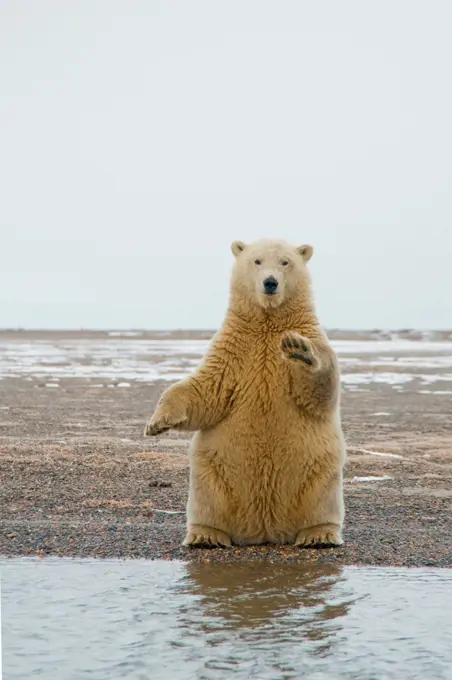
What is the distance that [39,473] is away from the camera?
9.52 meters

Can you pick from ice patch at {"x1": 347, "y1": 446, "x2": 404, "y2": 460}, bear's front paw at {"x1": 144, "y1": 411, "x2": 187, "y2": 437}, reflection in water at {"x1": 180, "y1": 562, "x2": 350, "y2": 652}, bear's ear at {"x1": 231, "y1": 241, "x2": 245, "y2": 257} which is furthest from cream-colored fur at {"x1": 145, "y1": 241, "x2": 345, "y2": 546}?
ice patch at {"x1": 347, "y1": 446, "x2": 404, "y2": 460}

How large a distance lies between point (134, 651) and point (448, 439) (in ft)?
29.5

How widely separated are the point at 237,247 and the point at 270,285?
0.67 m

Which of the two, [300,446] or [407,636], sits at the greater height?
[300,446]

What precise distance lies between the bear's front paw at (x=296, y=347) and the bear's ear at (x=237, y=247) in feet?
4.05

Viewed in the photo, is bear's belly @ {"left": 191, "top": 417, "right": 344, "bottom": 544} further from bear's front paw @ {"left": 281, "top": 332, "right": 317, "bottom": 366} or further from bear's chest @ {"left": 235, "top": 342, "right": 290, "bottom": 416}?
bear's front paw @ {"left": 281, "top": 332, "right": 317, "bottom": 366}

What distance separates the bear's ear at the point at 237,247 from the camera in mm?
7295

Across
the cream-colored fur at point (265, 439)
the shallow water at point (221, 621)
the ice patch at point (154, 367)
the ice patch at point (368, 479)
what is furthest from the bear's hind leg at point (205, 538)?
the ice patch at point (154, 367)

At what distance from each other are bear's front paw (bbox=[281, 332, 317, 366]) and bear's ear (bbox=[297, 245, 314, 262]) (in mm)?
1064

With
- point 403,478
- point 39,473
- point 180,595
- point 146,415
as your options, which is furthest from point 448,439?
point 180,595

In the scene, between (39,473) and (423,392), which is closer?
(39,473)

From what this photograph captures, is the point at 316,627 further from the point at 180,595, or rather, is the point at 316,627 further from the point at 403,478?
the point at 403,478

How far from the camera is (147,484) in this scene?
30.6 feet

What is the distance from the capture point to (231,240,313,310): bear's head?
6.80 meters
